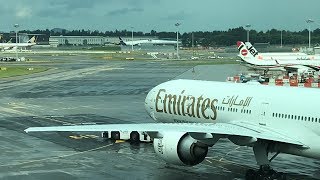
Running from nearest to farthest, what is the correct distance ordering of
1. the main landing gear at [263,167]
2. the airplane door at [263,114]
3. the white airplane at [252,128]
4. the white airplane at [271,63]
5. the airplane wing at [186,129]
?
the airplane wing at [186,129], the white airplane at [252,128], the main landing gear at [263,167], the airplane door at [263,114], the white airplane at [271,63]

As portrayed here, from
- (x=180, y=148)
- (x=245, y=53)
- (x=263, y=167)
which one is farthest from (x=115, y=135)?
(x=245, y=53)

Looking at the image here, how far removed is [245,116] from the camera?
1073 inches

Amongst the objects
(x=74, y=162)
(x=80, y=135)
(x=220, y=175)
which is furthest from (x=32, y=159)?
(x=220, y=175)

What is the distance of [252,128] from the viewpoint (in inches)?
1045

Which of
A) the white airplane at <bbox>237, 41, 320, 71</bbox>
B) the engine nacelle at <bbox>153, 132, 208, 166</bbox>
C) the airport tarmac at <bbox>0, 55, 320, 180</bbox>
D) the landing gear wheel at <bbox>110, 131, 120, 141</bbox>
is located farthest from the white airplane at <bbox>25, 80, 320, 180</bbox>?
the white airplane at <bbox>237, 41, 320, 71</bbox>

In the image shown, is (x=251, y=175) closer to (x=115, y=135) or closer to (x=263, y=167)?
(x=263, y=167)

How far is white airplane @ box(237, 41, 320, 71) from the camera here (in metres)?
100

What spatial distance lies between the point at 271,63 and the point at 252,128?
278 ft

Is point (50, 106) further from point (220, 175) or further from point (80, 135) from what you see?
point (220, 175)

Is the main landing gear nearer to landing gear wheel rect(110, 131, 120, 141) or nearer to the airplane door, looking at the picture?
the airplane door

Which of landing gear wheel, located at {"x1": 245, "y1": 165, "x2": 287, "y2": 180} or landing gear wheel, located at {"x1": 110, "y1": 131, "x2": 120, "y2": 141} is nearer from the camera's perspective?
landing gear wheel, located at {"x1": 245, "y1": 165, "x2": 287, "y2": 180}

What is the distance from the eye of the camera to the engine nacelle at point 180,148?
952 inches

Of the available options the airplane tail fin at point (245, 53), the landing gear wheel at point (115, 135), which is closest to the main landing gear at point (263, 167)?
the landing gear wheel at point (115, 135)

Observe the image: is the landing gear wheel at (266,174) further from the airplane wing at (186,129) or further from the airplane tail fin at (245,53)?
the airplane tail fin at (245,53)
